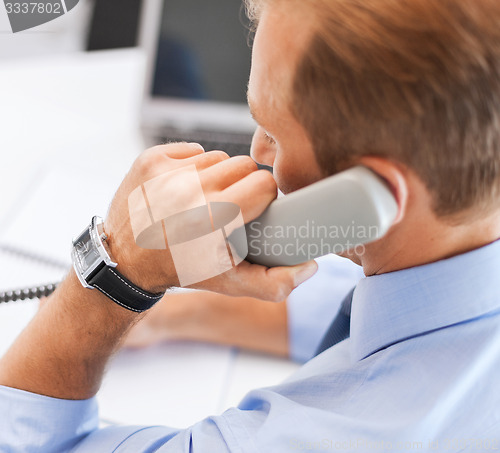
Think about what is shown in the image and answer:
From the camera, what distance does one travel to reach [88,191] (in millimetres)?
975

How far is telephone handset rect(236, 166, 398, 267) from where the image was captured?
0.47 metres

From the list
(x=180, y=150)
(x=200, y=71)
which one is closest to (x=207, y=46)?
(x=200, y=71)

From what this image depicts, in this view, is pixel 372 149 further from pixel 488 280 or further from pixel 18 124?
pixel 18 124

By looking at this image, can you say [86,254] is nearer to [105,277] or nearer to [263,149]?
[105,277]

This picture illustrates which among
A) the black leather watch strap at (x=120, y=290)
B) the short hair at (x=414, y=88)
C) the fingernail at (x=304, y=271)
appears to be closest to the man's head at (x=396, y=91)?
the short hair at (x=414, y=88)

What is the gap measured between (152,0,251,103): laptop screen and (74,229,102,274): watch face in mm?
516

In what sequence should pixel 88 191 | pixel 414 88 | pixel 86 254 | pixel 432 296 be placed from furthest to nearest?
pixel 88 191
pixel 86 254
pixel 432 296
pixel 414 88

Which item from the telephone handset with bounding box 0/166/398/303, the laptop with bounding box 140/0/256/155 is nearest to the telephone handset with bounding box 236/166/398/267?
the telephone handset with bounding box 0/166/398/303

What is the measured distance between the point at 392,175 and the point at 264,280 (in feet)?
0.60

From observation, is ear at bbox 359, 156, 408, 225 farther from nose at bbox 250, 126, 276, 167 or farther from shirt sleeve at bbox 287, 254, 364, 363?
shirt sleeve at bbox 287, 254, 364, 363

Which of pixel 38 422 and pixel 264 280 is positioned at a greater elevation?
pixel 264 280

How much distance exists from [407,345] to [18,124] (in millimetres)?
946

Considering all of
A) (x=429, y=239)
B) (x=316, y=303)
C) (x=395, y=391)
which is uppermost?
(x=429, y=239)

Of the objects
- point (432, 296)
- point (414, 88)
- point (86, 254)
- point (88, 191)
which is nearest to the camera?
point (414, 88)
